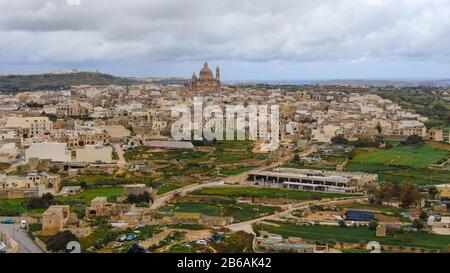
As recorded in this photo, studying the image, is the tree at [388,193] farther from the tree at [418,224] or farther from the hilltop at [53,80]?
the hilltop at [53,80]

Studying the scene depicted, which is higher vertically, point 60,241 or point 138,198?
point 60,241

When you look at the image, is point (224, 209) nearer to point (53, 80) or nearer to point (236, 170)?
point (236, 170)

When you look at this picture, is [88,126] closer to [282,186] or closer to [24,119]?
[24,119]

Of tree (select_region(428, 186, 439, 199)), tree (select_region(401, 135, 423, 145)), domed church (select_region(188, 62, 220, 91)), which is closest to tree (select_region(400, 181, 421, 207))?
tree (select_region(428, 186, 439, 199))

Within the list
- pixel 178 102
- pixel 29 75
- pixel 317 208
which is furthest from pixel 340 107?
pixel 29 75

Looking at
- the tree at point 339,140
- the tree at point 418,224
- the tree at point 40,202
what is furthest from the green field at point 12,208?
the tree at point 339,140

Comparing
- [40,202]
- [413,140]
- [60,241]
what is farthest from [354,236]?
[413,140]
